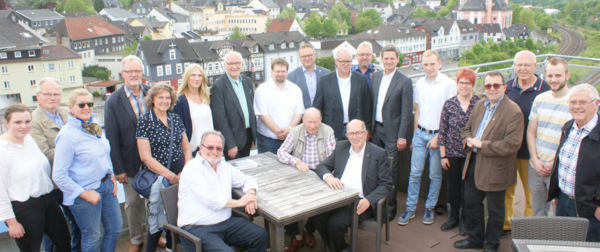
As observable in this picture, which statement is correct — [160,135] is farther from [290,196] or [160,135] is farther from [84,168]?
[290,196]

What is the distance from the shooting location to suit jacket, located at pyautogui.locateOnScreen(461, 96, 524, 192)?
3660 millimetres

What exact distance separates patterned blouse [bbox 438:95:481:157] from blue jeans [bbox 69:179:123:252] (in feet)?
9.64

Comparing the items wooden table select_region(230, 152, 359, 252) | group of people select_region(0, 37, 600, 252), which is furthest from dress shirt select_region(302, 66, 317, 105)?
wooden table select_region(230, 152, 359, 252)

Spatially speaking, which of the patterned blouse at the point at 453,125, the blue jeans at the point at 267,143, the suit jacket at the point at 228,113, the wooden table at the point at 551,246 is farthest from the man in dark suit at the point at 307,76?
the wooden table at the point at 551,246

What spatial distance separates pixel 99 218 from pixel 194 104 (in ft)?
4.46

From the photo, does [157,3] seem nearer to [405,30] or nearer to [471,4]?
[405,30]

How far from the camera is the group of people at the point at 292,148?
3289 millimetres

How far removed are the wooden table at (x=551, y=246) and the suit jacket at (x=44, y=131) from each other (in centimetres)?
345

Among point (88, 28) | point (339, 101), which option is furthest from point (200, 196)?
point (88, 28)

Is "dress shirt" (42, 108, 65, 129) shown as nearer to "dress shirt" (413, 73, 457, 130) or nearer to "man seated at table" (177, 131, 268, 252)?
"man seated at table" (177, 131, 268, 252)

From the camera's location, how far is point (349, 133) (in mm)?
4008

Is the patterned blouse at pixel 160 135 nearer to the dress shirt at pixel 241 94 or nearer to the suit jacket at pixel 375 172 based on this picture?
the dress shirt at pixel 241 94

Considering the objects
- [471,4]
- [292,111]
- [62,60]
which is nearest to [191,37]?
[62,60]

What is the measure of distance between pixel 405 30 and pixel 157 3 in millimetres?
60610
